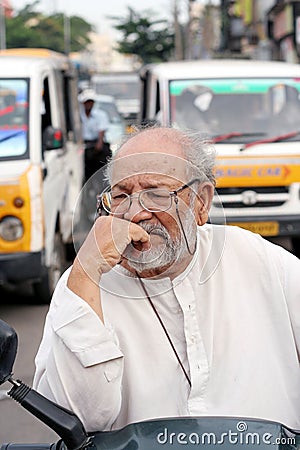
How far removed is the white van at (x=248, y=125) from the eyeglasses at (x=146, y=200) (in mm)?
5931

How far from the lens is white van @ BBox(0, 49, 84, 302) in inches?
267

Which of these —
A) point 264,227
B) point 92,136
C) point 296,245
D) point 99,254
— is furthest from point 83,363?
point 92,136

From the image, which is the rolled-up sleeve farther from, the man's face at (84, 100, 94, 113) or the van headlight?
the man's face at (84, 100, 94, 113)

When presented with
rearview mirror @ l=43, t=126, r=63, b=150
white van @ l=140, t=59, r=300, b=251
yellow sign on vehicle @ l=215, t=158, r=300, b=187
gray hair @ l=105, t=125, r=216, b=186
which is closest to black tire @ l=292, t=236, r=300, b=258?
white van @ l=140, t=59, r=300, b=251

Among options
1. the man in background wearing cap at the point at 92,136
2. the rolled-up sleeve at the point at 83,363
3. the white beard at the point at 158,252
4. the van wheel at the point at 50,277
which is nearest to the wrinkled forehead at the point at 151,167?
the white beard at the point at 158,252

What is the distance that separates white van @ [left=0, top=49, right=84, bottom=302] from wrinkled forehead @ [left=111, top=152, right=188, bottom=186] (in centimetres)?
457

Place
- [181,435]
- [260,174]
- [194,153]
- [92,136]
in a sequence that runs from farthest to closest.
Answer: [92,136] → [260,174] → [194,153] → [181,435]

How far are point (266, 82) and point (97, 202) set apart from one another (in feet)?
22.5

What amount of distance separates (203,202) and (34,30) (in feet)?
203

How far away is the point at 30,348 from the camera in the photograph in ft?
20.7

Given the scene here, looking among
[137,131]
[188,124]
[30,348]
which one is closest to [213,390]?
[137,131]

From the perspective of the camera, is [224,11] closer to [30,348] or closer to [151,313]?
[30,348]

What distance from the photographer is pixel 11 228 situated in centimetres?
679

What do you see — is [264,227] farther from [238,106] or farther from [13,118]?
[13,118]
